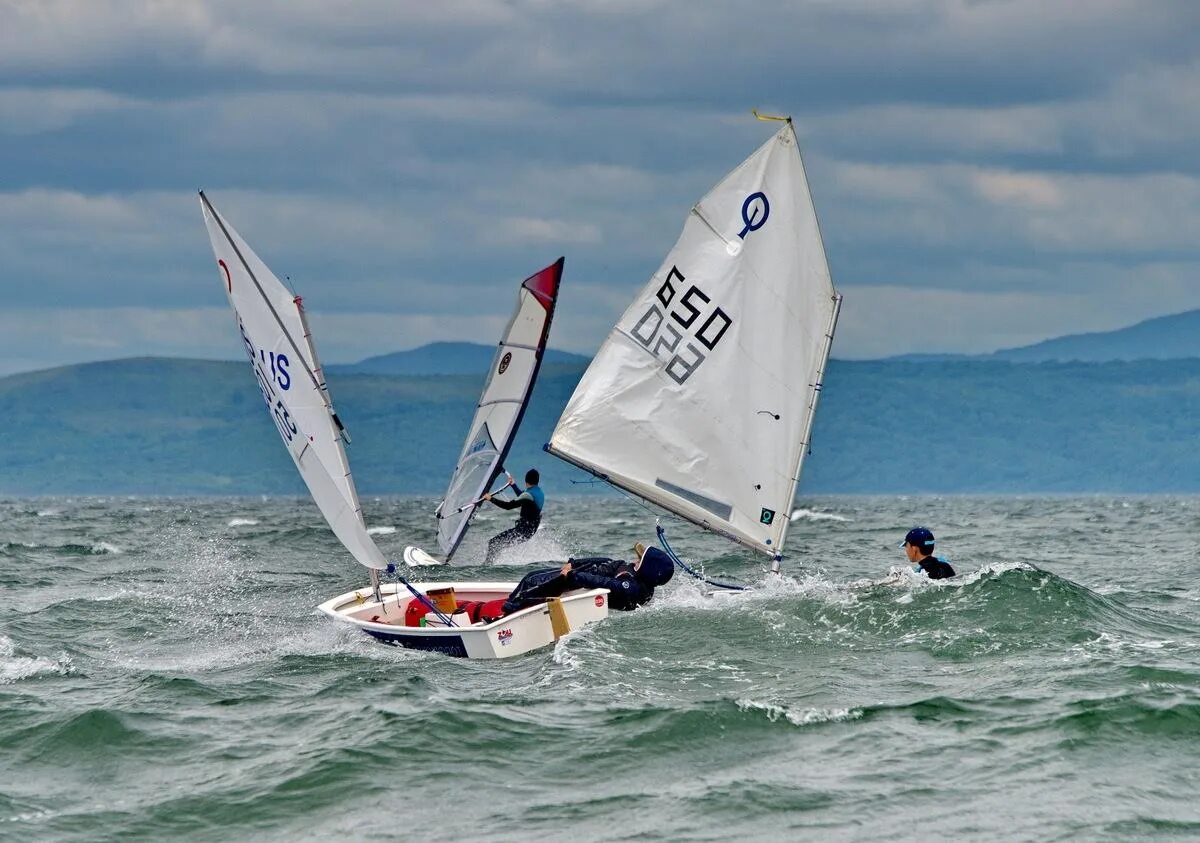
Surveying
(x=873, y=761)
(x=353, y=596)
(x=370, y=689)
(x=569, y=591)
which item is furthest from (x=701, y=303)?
(x=873, y=761)

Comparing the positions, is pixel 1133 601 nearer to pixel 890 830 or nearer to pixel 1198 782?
pixel 1198 782

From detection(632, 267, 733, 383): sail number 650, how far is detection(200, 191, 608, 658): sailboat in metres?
3.77

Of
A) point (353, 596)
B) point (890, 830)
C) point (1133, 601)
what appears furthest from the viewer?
point (1133, 601)

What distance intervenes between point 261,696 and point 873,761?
6.47m

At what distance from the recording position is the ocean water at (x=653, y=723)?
12734 mm

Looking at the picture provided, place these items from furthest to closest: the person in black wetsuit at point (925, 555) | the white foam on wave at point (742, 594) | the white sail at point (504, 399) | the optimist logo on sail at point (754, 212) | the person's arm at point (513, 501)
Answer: the person's arm at point (513, 501) → the white sail at point (504, 399) → the optimist logo on sail at point (754, 212) → the white foam on wave at point (742, 594) → the person in black wetsuit at point (925, 555)

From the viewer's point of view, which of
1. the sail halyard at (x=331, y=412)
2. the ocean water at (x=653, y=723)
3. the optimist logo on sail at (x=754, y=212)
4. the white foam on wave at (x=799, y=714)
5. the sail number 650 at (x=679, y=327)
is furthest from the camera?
the sail number 650 at (x=679, y=327)

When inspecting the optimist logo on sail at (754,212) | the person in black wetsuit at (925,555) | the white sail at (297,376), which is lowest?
the person in black wetsuit at (925,555)

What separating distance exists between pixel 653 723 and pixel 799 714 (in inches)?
53.4

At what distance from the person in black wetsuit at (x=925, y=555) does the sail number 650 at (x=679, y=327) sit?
3541 millimetres

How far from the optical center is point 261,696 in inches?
666

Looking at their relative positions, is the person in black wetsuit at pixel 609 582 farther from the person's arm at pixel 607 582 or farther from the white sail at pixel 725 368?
the white sail at pixel 725 368

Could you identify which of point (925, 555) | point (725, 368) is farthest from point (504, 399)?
point (925, 555)

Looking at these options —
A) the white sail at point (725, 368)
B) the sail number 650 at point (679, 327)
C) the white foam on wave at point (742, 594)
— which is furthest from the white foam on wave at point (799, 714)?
the sail number 650 at point (679, 327)
